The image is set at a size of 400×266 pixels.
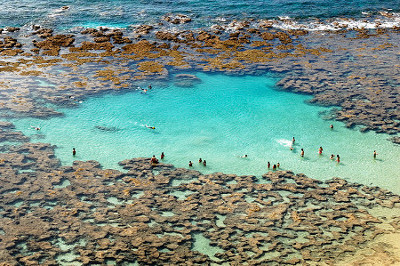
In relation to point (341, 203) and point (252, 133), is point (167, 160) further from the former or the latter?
point (341, 203)

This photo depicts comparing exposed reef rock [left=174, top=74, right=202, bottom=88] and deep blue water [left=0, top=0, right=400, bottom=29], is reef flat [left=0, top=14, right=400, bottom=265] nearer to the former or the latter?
exposed reef rock [left=174, top=74, right=202, bottom=88]

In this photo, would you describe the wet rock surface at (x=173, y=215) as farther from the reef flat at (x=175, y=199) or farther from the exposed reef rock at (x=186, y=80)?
the exposed reef rock at (x=186, y=80)

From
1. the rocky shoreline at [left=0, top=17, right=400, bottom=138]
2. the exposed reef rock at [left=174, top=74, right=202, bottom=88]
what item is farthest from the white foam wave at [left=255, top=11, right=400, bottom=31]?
the exposed reef rock at [left=174, top=74, right=202, bottom=88]

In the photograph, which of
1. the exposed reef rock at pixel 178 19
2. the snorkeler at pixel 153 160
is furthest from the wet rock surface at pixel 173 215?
the exposed reef rock at pixel 178 19

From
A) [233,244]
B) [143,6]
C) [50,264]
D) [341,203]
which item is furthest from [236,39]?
[50,264]

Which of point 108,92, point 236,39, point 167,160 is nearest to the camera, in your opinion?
point 167,160

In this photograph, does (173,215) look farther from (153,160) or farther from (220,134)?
(220,134)

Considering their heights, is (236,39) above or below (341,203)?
above

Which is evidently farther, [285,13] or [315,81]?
[285,13]
